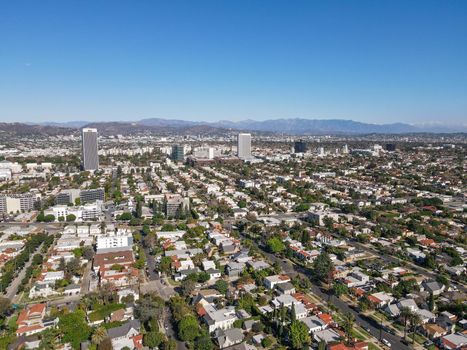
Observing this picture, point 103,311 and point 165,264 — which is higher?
point 165,264

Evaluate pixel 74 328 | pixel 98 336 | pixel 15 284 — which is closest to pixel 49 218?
pixel 15 284

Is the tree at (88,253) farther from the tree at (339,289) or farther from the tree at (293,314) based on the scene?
the tree at (339,289)

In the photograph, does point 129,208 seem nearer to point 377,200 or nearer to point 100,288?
point 100,288

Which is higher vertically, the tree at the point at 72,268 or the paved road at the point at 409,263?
the tree at the point at 72,268

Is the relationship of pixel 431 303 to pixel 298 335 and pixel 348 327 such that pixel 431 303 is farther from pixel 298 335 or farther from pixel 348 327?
pixel 298 335

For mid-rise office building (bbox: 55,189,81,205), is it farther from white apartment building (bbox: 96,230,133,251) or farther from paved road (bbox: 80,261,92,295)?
paved road (bbox: 80,261,92,295)

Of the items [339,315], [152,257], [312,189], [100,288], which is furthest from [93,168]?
[339,315]

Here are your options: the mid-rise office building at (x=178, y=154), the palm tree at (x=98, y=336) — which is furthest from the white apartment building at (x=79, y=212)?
the mid-rise office building at (x=178, y=154)
